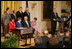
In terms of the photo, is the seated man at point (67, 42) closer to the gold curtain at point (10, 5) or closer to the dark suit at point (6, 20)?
the dark suit at point (6, 20)

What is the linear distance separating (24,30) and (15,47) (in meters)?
1.08

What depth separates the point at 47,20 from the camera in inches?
504

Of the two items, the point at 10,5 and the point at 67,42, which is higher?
the point at 10,5

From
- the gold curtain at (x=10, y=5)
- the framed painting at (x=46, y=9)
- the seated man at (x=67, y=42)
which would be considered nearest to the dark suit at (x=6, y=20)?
the gold curtain at (x=10, y=5)

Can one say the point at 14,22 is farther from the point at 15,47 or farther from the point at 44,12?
the point at 44,12

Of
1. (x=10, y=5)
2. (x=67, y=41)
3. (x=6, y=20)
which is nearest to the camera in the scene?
(x=67, y=41)

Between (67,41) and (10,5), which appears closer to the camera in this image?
(67,41)

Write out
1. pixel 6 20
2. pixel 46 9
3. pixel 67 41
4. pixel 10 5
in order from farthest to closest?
pixel 46 9 → pixel 10 5 → pixel 6 20 → pixel 67 41

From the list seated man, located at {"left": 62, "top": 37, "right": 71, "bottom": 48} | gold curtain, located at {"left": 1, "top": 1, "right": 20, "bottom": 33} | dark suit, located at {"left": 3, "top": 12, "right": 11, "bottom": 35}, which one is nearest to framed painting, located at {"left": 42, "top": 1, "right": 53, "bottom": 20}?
gold curtain, located at {"left": 1, "top": 1, "right": 20, "bottom": 33}

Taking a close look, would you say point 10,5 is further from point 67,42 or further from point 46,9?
point 67,42

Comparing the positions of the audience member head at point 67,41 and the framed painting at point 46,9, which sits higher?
the framed painting at point 46,9

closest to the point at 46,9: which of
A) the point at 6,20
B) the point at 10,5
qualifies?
the point at 10,5

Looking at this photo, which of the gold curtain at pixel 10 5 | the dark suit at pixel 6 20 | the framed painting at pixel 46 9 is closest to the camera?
the dark suit at pixel 6 20

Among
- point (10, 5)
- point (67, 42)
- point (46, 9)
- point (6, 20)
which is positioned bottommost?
point (67, 42)
